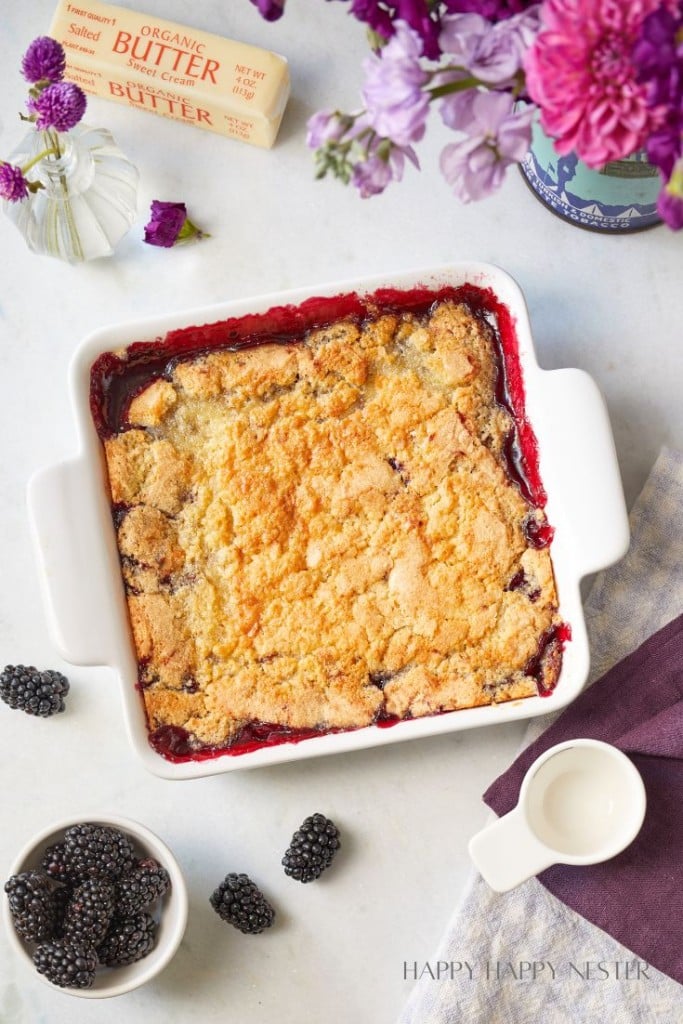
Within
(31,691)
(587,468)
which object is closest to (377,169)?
(587,468)

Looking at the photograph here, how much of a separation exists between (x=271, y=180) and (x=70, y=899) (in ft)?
3.89

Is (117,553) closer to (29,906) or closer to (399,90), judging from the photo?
(29,906)

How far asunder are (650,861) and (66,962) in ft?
2.90

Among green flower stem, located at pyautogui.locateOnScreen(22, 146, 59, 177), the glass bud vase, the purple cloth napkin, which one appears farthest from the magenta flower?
the purple cloth napkin

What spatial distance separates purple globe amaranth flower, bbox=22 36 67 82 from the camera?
1.50m

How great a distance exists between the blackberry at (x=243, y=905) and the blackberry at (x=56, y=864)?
0.81 feet

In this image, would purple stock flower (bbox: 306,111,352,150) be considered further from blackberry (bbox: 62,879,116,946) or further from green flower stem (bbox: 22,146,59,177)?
blackberry (bbox: 62,879,116,946)

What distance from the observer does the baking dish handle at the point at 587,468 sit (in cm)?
A: 154

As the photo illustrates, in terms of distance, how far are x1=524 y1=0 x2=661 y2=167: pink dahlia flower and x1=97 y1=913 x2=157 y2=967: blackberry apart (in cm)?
125

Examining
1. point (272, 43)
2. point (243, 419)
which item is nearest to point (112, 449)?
point (243, 419)

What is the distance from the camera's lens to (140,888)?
1603mm

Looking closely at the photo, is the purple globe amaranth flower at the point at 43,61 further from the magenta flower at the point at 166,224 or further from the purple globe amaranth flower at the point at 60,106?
the magenta flower at the point at 166,224

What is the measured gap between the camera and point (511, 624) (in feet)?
5.32

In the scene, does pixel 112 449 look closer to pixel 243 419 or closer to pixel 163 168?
pixel 243 419
